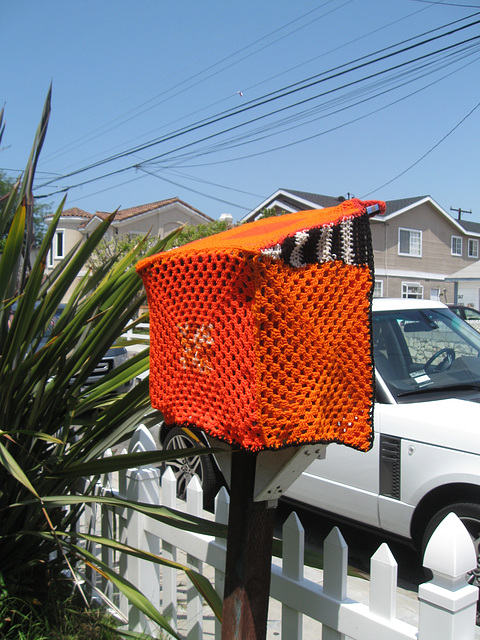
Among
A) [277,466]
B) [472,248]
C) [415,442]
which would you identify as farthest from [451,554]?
[472,248]

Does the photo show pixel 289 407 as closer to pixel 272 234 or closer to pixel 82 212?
pixel 272 234

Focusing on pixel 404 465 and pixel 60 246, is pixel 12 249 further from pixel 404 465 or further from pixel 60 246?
pixel 60 246

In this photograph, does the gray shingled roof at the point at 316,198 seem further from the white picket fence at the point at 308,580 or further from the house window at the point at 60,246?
the white picket fence at the point at 308,580

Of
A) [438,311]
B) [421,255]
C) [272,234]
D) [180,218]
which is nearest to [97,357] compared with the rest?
[272,234]

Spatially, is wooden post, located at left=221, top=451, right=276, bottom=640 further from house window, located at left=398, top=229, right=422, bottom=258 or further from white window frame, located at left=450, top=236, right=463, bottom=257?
white window frame, located at left=450, top=236, right=463, bottom=257

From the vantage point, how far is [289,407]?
122 centimetres

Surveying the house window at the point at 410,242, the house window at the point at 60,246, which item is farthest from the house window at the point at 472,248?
the house window at the point at 60,246

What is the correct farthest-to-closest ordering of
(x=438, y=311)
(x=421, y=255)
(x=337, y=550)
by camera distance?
(x=421, y=255)
(x=438, y=311)
(x=337, y=550)

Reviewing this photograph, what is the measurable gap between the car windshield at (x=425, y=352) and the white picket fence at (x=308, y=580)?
1.64m

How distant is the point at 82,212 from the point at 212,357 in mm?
43638

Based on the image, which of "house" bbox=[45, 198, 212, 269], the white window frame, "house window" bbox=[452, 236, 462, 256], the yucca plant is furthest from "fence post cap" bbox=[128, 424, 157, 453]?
"house window" bbox=[452, 236, 462, 256]

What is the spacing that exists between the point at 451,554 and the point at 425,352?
2779 mm

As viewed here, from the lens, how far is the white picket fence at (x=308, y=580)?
140 cm

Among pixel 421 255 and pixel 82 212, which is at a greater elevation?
pixel 82 212
